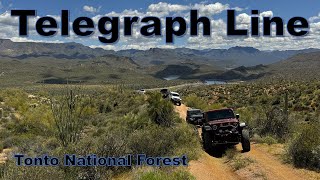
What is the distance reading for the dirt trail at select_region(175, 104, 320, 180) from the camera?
13.9 m

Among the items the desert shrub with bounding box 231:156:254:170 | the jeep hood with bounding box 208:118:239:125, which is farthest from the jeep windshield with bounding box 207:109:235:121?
the desert shrub with bounding box 231:156:254:170

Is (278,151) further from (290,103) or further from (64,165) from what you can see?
(290,103)

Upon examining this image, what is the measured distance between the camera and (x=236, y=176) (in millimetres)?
14695

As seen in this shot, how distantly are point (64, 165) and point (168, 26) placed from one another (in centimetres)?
697

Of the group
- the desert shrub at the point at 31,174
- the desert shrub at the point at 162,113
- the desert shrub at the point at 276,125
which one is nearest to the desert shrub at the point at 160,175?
the desert shrub at the point at 31,174

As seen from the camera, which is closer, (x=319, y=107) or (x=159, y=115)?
(x=159, y=115)

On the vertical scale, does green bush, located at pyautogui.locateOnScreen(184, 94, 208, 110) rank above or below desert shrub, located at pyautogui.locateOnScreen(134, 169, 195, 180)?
below

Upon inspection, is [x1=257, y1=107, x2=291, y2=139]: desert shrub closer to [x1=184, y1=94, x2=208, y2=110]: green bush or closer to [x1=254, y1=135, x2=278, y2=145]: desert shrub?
[x1=254, y1=135, x2=278, y2=145]: desert shrub

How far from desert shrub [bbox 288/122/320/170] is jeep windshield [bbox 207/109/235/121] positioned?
4.24 m

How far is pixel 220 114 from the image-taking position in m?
A: 20.0

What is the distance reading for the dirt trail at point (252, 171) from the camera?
45.7 ft

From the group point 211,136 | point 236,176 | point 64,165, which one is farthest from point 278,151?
point 64,165

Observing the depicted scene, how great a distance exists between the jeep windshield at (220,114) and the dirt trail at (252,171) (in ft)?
9.15

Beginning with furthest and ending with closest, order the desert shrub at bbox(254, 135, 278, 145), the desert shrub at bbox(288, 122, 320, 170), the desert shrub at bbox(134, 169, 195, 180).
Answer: the desert shrub at bbox(254, 135, 278, 145), the desert shrub at bbox(288, 122, 320, 170), the desert shrub at bbox(134, 169, 195, 180)
